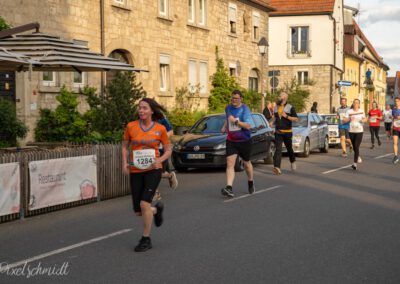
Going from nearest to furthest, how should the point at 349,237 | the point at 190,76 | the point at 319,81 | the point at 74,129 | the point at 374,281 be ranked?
1. the point at 374,281
2. the point at 349,237
3. the point at 74,129
4. the point at 190,76
5. the point at 319,81

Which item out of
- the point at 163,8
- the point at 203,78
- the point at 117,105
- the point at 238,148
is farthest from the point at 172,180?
the point at 203,78

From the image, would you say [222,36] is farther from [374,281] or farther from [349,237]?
[374,281]

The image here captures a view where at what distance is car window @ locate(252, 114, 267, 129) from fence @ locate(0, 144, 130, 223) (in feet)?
20.7

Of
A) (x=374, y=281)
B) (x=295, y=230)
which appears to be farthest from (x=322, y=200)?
(x=374, y=281)

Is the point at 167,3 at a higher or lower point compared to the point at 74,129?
higher

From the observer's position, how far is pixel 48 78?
2052 cm

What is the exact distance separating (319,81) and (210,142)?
3787 cm

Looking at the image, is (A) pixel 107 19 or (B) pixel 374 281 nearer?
(B) pixel 374 281

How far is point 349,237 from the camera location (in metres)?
7.91

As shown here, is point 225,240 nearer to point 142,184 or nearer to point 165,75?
point 142,184

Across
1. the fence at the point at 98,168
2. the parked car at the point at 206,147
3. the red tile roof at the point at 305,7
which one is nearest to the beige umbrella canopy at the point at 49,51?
the fence at the point at 98,168

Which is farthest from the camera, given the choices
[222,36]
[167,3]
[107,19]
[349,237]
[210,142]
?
[222,36]

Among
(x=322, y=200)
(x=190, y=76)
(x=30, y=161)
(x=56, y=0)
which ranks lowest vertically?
(x=322, y=200)

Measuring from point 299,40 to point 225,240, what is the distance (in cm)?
4675
